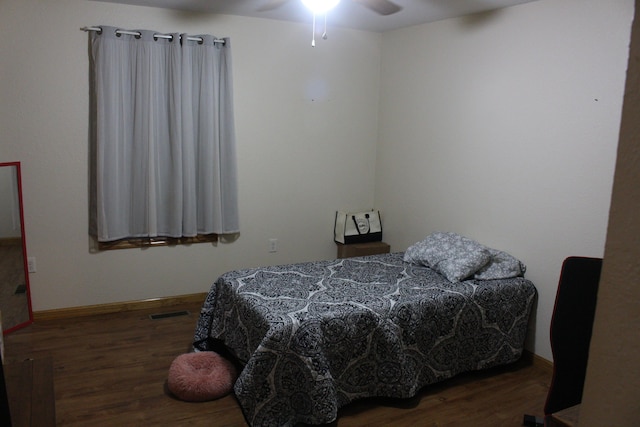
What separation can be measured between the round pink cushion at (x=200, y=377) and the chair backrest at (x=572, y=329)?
5.63 ft

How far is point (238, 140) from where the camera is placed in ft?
14.1

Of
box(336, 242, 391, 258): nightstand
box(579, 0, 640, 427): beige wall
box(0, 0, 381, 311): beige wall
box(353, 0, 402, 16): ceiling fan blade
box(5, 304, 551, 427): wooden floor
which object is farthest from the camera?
box(336, 242, 391, 258): nightstand

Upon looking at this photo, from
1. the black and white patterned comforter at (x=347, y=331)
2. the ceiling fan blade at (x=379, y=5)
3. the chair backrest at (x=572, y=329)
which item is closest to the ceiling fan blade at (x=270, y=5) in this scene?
the ceiling fan blade at (x=379, y=5)

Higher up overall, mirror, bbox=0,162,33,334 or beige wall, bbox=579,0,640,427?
beige wall, bbox=579,0,640,427

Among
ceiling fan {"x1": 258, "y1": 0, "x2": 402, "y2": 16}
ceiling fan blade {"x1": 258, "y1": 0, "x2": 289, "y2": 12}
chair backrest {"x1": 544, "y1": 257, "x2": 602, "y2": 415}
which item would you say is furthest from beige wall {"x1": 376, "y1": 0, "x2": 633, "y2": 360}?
ceiling fan blade {"x1": 258, "y1": 0, "x2": 289, "y2": 12}

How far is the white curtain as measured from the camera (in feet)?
12.2

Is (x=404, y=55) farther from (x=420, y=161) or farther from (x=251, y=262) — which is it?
(x=251, y=262)

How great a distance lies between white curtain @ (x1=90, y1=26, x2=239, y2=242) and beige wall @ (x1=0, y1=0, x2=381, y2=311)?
143 mm

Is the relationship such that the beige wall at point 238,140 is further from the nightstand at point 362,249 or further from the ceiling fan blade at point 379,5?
the ceiling fan blade at point 379,5

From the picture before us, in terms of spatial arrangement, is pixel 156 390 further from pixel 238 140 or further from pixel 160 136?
pixel 238 140

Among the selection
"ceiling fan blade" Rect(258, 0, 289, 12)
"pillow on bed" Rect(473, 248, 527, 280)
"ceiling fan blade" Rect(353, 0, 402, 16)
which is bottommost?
"pillow on bed" Rect(473, 248, 527, 280)

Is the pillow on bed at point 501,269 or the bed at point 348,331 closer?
the bed at point 348,331

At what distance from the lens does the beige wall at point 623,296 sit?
0.49 m

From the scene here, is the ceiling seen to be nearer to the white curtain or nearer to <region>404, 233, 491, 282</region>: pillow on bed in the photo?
the white curtain
